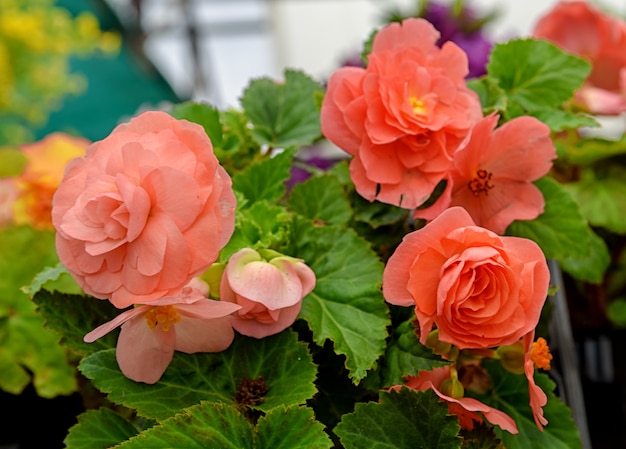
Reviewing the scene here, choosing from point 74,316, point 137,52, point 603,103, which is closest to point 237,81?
point 137,52

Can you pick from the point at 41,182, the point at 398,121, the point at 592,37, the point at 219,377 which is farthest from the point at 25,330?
the point at 592,37

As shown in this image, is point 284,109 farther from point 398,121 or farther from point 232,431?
point 232,431

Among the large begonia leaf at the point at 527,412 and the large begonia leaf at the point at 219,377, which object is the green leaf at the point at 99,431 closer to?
the large begonia leaf at the point at 219,377

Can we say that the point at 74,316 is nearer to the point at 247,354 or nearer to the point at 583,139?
the point at 247,354

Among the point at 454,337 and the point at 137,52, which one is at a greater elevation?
the point at 454,337

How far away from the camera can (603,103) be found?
761mm

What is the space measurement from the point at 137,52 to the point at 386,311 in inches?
78.8

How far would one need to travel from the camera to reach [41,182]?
0.70 m

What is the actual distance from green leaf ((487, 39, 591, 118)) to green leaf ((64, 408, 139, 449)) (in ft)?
1.14

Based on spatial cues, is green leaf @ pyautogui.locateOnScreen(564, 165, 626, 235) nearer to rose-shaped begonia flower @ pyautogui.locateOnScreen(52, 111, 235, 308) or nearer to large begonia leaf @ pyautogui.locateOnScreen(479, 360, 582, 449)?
large begonia leaf @ pyautogui.locateOnScreen(479, 360, 582, 449)

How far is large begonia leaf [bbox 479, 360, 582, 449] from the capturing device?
0.50m

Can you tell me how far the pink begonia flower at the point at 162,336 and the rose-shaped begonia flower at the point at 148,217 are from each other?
2 centimetres

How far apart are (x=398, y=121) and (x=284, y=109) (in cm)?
15

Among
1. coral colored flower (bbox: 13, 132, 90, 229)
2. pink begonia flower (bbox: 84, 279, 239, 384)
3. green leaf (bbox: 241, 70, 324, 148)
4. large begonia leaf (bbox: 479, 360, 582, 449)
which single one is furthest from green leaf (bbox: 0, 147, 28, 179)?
large begonia leaf (bbox: 479, 360, 582, 449)
